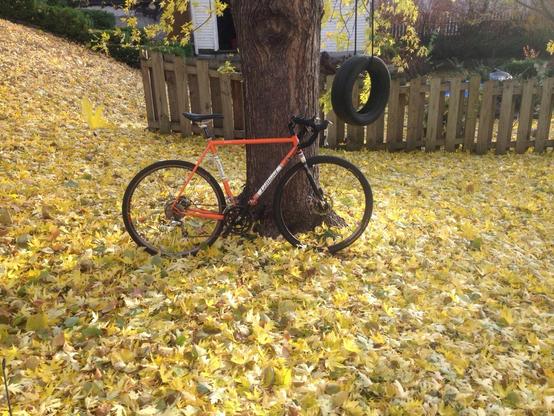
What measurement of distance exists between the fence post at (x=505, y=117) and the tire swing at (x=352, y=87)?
16.1 feet

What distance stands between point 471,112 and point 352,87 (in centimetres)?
517

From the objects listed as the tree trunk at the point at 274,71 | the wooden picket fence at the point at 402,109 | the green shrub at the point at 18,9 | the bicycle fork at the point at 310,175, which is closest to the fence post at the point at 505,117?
the wooden picket fence at the point at 402,109

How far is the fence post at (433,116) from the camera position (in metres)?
7.84

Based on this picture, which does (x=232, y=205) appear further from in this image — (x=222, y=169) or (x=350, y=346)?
(x=350, y=346)

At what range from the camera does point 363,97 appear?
7.06 meters

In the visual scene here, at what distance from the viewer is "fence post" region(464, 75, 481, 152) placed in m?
7.84

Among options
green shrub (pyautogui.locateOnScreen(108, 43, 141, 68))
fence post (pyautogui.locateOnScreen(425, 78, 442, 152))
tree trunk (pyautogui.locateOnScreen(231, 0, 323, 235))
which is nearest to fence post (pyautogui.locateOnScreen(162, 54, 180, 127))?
tree trunk (pyautogui.locateOnScreen(231, 0, 323, 235))

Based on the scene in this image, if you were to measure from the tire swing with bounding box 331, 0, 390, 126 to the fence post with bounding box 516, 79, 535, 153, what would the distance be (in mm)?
5172

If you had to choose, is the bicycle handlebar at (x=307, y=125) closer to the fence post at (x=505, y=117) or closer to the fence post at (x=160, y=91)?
the fence post at (x=160, y=91)

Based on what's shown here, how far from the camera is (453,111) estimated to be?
7988 mm

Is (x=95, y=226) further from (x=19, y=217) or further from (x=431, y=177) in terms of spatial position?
(x=431, y=177)

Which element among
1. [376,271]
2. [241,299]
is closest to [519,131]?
[376,271]

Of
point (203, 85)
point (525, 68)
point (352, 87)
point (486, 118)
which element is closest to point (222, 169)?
point (352, 87)

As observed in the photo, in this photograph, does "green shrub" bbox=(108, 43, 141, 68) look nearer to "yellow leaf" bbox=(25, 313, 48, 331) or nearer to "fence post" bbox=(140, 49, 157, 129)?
"fence post" bbox=(140, 49, 157, 129)
